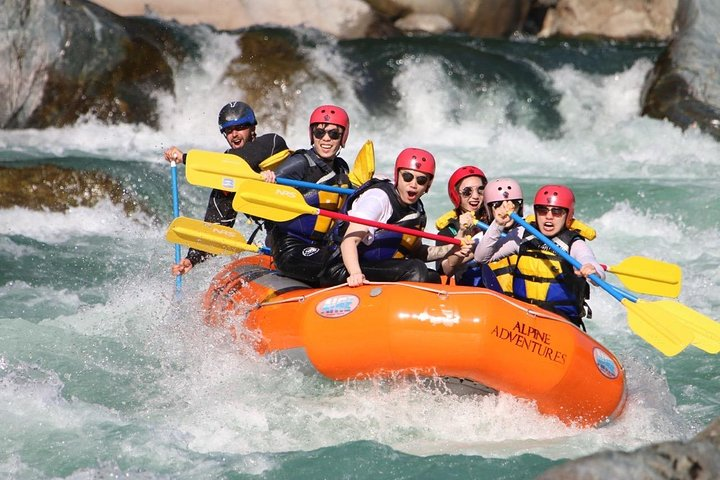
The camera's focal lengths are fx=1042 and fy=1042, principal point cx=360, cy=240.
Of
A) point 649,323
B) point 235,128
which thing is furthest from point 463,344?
point 235,128

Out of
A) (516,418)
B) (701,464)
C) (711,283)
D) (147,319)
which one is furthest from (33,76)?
(701,464)

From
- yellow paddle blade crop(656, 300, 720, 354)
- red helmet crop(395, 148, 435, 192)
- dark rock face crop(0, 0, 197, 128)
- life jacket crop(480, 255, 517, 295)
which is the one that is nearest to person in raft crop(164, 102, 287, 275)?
red helmet crop(395, 148, 435, 192)

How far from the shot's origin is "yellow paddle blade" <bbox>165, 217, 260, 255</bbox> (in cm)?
654

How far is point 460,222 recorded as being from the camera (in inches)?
230

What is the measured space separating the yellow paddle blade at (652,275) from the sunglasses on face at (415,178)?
4.00 ft

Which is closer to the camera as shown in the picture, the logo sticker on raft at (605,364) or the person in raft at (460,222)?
the logo sticker on raft at (605,364)

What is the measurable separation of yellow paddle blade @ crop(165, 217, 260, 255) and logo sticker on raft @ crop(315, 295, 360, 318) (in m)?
1.21

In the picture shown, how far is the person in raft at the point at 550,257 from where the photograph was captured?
567 cm

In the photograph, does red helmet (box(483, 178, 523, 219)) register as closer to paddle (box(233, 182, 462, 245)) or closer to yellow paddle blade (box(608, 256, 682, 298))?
yellow paddle blade (box(608, 256, 682, 298))

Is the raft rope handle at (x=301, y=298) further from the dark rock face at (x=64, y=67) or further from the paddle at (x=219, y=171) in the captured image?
the dark rock face at (x=64, y=67)

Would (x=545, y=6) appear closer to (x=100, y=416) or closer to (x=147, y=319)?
(x=147, y=319)

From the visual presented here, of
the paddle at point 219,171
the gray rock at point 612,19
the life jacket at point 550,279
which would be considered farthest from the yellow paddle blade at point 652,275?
the gray rock at point 612,19

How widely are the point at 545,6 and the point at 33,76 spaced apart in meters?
8.56

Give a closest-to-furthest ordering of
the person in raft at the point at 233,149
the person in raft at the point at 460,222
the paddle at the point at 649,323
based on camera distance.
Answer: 1. the paddle at the point at 649,323
2. the person in raft at the point at 460,222
3. the person in raft at the point at 233,149
